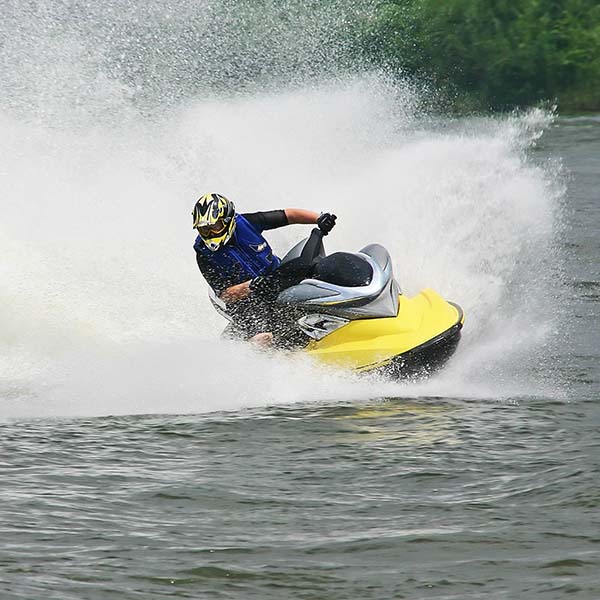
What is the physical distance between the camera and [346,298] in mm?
7801

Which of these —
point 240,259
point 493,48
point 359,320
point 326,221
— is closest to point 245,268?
point 240,259

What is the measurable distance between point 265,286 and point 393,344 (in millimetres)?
948

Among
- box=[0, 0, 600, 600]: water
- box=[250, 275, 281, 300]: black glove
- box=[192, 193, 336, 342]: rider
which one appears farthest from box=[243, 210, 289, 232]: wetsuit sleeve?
box=[0, 0, 600, 600]: water

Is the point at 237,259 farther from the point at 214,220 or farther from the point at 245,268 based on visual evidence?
the point at 214,220

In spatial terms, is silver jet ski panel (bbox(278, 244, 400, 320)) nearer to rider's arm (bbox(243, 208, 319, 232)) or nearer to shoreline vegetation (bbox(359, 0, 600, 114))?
rider's arm (bbox(243, 208, 319, 232))

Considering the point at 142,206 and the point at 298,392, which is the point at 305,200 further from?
the point at 298,392

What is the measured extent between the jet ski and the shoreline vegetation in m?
19.4

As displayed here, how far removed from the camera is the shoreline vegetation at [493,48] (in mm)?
27375

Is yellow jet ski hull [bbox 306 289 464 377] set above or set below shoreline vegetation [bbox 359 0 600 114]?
below

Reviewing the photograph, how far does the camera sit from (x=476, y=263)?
10.7m

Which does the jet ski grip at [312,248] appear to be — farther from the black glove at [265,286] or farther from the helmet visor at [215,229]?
the helmet visor at [215,229]

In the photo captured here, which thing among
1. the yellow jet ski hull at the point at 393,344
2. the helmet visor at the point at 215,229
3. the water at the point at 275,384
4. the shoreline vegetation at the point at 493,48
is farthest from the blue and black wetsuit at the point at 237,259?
the shoreline vegetation at the point at 493,48

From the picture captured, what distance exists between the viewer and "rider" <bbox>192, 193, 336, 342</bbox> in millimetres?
8047

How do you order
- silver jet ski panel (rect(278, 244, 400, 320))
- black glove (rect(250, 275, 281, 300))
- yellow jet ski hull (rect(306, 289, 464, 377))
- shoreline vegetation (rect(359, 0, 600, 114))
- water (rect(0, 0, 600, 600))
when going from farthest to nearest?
shoreline vegetation (rect(359, 0, 600, 114))
black glove (rect(250, 275, 281, 300))
silver jet ski panel (rect(278, 244, 400, 320))
yellow jet ski hull (rect(306, 289, 464, 377))
water (rect(0, 0, 600, 600))
